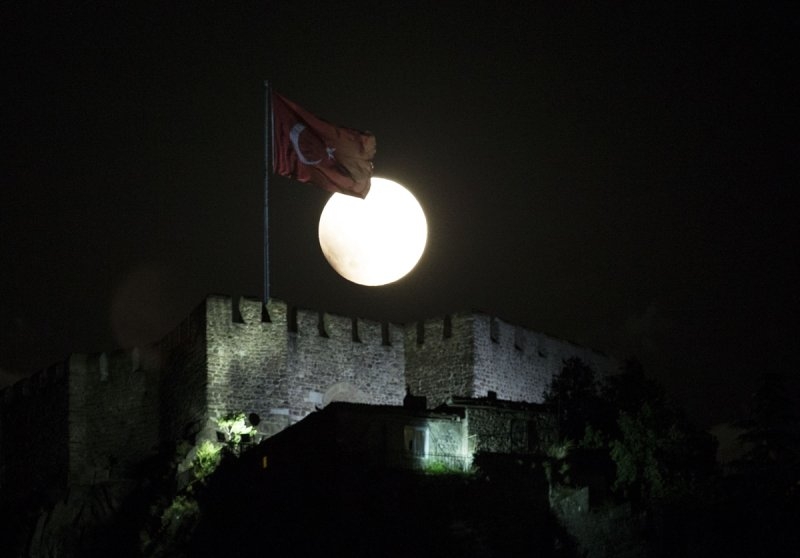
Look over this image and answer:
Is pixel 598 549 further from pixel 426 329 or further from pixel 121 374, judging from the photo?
pixel 121 374

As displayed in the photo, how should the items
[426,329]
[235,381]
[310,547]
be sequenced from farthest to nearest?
[426,329]
[235,381]
[310,547]

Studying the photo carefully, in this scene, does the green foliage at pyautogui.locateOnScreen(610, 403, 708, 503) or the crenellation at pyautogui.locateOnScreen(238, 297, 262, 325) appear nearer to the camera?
the green foliage at pyautogui.locateOnScreen(610, 403, 708, 503)

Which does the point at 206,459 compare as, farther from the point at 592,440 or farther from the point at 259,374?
the point at 592,440

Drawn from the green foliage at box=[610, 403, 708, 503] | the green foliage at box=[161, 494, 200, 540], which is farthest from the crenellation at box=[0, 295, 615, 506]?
the green foliage at box=[610, 403, 708, 503]

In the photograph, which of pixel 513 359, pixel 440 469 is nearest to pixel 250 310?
pixel 513 359

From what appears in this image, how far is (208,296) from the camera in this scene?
53.3 meters

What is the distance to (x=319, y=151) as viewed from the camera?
1938 inches

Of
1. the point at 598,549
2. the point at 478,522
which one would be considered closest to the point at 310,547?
the point at 478,522

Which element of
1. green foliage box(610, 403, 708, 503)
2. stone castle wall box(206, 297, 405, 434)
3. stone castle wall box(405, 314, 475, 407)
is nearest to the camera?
green foliage box(610, 403, 708, 503)

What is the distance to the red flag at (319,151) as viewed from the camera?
48.9 m

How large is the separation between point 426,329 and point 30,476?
14670 millimetres

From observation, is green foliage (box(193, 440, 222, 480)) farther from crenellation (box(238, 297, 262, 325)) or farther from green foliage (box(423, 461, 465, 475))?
green foliage (box(423, 461, 465, 475))

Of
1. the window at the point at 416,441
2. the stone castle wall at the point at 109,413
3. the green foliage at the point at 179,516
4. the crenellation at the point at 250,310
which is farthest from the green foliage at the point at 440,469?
the stone castle wall at the point at 109,413

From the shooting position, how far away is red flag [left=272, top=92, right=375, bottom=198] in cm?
4894
